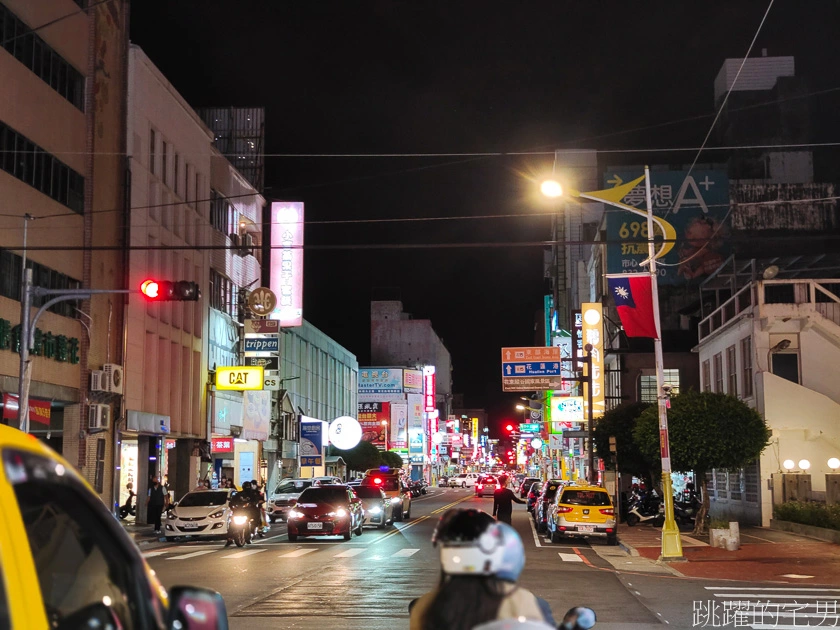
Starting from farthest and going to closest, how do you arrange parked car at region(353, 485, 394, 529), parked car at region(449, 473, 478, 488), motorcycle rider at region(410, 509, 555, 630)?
1. parked car at region(449, 473, 478, 488)
2. parked car at region(353, 485, 394, 529)
3. motorcycle rider at region(410, 509, 555, 630)

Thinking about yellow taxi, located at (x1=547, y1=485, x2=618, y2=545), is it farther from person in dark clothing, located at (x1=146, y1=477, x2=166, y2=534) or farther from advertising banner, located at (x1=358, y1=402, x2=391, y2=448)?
advertising banner, located at (x1=358, y1=402, x2=391, y2=448)

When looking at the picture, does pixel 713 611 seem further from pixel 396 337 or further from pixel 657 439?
pixel 396 337

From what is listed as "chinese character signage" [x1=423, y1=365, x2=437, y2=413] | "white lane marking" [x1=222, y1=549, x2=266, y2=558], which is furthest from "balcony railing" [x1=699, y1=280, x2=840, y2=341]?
"chinese character signage" [x1=423, y1=365, x2=437, y2=413]

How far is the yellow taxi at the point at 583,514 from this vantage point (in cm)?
3048

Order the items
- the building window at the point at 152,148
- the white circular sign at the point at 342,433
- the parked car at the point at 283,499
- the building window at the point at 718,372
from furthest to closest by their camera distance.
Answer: the white circular sign at the point at 342,433 → the building window at the point at 718,372 → the parked car at the point at 283,499 → the building window at the point at 152,148

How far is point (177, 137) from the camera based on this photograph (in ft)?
149

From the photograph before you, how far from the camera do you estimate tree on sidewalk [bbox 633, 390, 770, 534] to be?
107ft

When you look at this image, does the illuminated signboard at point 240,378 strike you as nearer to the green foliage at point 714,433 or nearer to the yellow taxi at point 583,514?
the yellow taxi at point 583,514

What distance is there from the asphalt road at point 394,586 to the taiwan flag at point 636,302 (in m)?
5.33

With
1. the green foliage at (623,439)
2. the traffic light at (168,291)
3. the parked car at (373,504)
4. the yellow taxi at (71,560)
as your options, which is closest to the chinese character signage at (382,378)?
the green foliage at (623,439)

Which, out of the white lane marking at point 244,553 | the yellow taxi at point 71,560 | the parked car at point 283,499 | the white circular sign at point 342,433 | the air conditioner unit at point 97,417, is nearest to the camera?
the yellow taxi at point 71,560

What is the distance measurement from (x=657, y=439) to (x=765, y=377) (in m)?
5.56

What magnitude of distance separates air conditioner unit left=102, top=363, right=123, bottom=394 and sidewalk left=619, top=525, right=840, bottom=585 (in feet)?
55.9

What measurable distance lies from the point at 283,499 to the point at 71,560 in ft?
136
